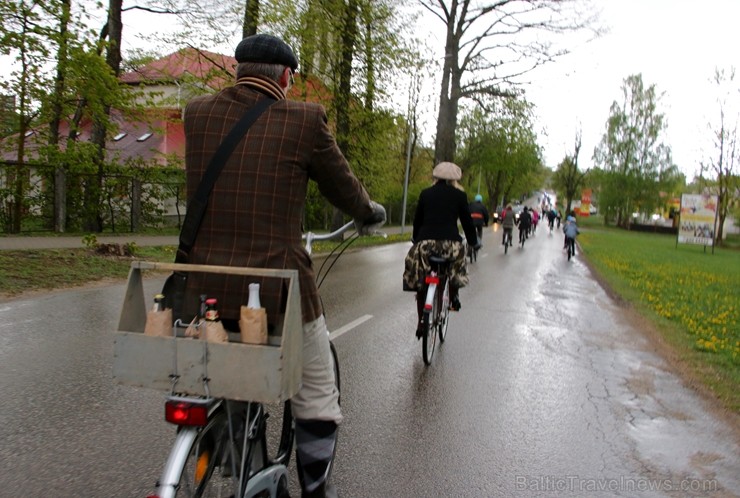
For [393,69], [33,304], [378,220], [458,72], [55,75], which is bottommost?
[33,304]

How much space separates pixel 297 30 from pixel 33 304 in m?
12.5

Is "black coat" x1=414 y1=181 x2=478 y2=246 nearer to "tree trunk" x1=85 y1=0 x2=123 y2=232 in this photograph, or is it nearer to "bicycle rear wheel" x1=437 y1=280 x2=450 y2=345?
"bicycle rear wheel" x1=437 y1=280 x2=450 y2=345

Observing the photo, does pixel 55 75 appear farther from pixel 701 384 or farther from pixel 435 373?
pixel 701 384

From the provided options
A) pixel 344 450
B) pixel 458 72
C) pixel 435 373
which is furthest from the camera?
pixel 458 72

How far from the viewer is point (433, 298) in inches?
234

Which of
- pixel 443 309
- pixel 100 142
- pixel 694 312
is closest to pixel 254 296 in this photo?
pixel 443 309

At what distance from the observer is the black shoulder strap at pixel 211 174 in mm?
2113

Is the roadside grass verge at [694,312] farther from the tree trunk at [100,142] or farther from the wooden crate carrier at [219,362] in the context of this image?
the tree trunk at [100,142]

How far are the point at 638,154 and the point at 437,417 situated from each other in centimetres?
7267

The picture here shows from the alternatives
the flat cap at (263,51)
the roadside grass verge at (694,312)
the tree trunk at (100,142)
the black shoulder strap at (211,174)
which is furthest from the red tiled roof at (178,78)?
the black shoulder strap at (211,174)

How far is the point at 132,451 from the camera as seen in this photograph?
3.54m

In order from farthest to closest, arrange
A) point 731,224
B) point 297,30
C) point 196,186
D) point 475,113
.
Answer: point 731,224, point 475,113, point 297,30, point 196,186

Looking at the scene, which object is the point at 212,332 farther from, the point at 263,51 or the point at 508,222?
the point at 508,222

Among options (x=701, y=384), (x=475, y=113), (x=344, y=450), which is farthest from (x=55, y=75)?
(x=475, y=113)
